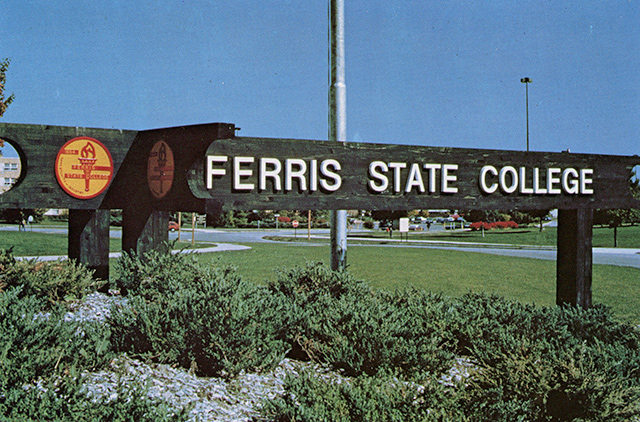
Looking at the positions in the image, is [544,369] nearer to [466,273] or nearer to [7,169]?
[466,273]

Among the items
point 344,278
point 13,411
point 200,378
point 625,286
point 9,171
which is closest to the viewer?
point 13,411

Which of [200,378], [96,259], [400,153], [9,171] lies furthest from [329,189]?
[9,171]

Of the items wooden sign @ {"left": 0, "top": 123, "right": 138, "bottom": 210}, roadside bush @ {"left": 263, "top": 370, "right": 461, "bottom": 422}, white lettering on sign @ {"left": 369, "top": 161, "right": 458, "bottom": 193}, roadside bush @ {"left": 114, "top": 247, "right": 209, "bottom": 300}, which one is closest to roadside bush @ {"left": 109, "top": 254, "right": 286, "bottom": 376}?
roadside bush @ {"left": 263, "top": 370, "right": 461, "bottom": 422}

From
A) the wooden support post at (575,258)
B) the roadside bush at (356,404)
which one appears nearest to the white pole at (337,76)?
the wooden support post at (575,258)

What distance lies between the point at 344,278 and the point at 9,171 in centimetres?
10079

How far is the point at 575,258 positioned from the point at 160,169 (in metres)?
6.35

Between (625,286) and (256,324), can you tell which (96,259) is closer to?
(256,324)

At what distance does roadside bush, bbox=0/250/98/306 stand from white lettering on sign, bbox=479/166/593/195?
656 centimetres

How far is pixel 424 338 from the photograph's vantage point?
5.61 meters

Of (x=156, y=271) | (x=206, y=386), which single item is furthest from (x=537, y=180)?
(x=156, y=271)

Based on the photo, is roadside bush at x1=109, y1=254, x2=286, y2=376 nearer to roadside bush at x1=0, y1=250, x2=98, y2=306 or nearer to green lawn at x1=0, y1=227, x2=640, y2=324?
roadside bush at x1=0, y1=250, x2=98, y2=306

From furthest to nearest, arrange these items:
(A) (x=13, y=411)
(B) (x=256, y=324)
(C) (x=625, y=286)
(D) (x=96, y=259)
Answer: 1. (C) (x=625, y=286)
2. (D) (x=96, y=259)
3. (B) (x=256, y=324)
4. (A) (x=13, y=411)

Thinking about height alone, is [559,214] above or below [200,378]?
above

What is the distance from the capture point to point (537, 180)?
8055mm
